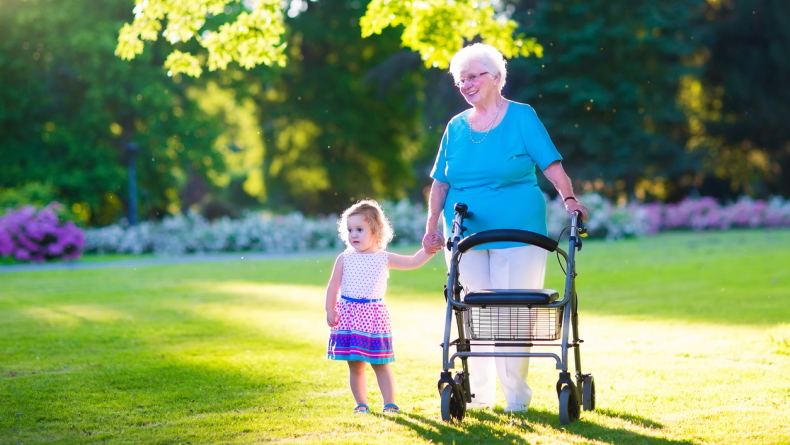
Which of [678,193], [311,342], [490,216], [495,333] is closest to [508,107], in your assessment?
[490,216]

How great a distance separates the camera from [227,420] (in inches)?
205

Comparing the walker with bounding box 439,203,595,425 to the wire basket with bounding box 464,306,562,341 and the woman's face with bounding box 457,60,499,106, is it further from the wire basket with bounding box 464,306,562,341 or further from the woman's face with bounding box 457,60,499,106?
the woman's face with bounding box 457,60,499,106

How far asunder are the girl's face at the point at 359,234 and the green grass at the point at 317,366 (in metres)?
0.88

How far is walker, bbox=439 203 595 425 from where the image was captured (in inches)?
183

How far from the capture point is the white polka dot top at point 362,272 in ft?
17.3

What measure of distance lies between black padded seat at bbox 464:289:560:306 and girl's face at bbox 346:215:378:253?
78 centimetres

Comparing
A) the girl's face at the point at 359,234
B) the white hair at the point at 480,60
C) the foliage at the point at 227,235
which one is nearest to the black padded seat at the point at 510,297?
the girl's face at the point at 359,234

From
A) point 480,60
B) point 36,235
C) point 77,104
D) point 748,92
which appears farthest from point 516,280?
point 748,92

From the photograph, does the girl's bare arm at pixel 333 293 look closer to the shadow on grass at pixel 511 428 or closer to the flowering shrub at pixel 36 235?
the shadow on grass at pixel 511 428

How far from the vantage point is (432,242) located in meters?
5.14

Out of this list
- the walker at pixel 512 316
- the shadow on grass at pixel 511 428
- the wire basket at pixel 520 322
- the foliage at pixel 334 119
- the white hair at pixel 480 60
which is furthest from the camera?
the foliage at pixel 334 119

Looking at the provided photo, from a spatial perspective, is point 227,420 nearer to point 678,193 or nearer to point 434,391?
point 434,391

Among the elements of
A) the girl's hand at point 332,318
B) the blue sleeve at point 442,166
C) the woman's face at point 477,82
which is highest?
the woman's face at point 477,82

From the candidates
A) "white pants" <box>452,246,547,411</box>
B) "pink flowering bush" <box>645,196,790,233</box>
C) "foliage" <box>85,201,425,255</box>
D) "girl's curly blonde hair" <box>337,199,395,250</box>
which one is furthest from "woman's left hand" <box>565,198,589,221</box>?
"pink flowering bush" <box>645,196,790,233</box>
